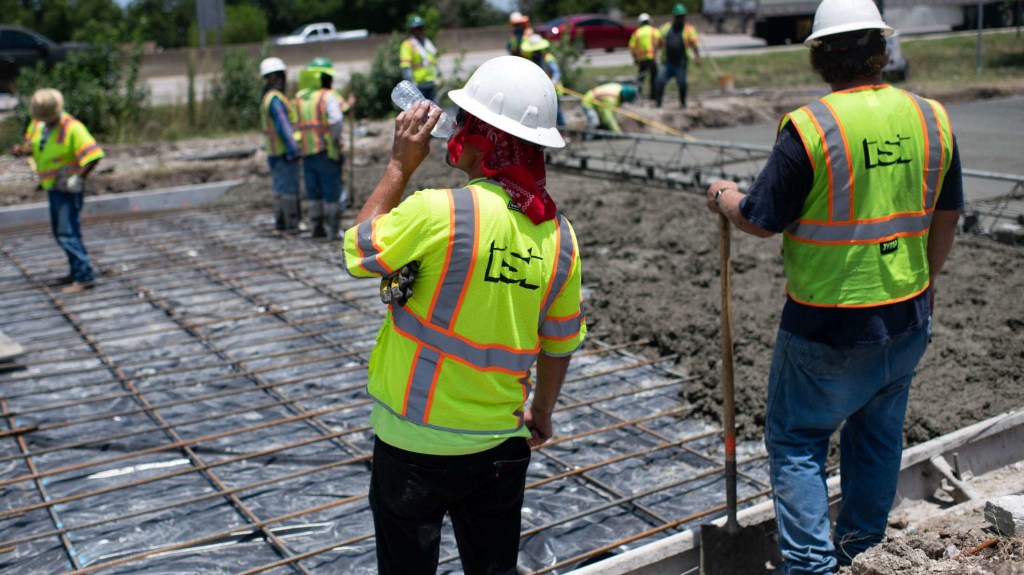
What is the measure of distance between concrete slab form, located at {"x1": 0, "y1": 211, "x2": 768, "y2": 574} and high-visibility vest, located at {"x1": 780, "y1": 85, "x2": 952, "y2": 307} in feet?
4.52

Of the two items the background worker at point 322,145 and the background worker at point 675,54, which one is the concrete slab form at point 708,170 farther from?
the background worker at point 675,54

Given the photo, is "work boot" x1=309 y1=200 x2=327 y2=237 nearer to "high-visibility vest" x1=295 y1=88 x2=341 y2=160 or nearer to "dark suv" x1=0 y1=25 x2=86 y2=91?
"high-visibility vest" x1=295 y1=88 x2=341 y2=160

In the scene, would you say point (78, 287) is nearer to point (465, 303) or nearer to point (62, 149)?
point (62, 149)

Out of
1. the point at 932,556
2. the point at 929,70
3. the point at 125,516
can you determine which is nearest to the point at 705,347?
the point at 932,556

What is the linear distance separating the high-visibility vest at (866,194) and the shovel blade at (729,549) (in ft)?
2.85

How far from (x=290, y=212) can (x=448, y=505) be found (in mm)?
7119

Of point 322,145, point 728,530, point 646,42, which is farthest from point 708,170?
point 728,530

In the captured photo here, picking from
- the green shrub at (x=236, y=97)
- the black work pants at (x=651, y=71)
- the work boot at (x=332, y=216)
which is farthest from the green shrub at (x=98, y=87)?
the black work pants at (x=651, y=71)

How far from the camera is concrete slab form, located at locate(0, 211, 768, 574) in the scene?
395 centimetres

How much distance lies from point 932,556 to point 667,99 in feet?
49.2

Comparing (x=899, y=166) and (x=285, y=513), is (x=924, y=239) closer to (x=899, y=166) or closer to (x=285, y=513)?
(x=899, y=166)

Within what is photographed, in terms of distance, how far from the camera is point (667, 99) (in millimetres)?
17375

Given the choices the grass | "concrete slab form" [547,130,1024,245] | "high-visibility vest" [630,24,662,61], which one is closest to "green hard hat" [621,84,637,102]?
"concrete slab form" [547,130,1024,245]

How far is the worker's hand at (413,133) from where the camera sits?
2441mm
